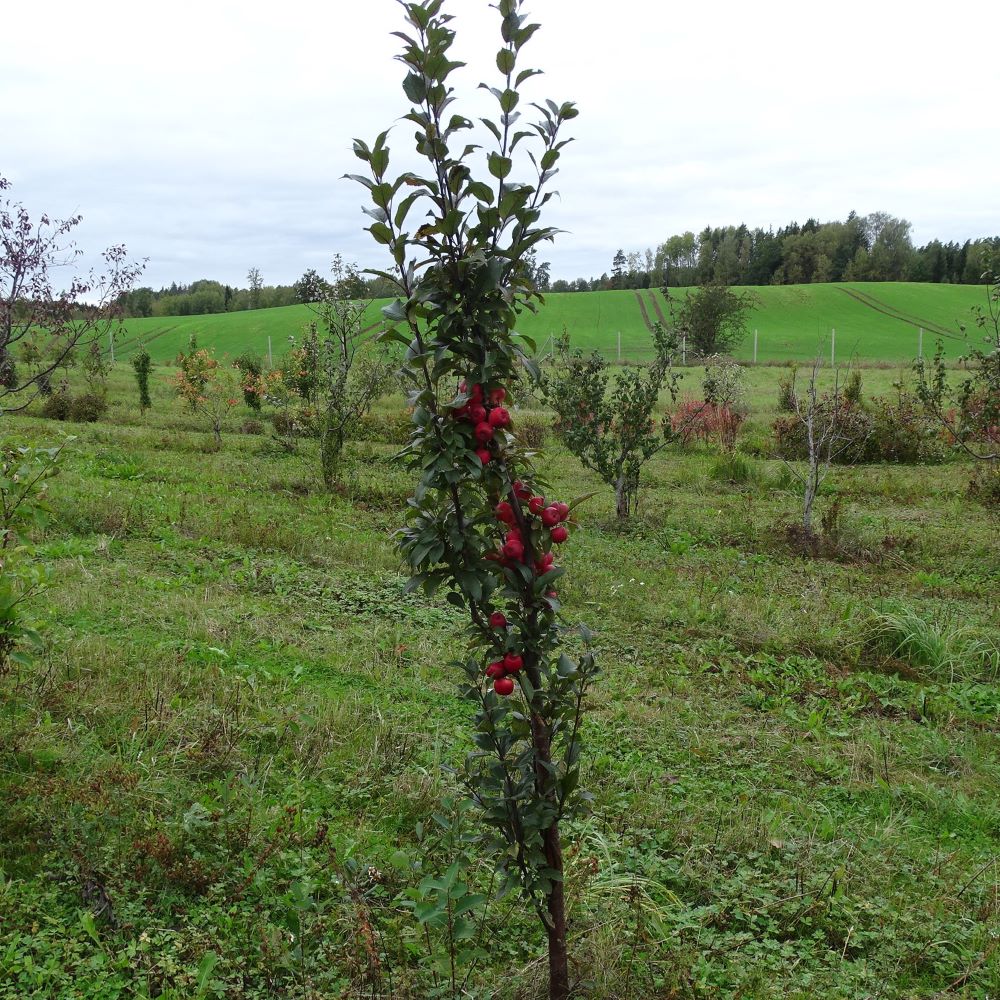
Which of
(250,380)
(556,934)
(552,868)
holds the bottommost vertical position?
(556,934)

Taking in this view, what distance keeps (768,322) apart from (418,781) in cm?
5780

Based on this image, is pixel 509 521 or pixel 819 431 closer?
pixel 509 521

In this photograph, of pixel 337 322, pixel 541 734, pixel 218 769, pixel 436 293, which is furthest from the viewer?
pixel 337 322

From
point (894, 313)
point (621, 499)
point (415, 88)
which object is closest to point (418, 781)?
point (415, 88)

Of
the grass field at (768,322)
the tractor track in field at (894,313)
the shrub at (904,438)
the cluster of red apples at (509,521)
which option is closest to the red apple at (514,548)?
the cluster of red apples at (509,521)

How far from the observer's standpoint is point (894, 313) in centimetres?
5731

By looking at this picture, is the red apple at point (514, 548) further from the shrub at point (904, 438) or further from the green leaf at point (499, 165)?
the shrub at point (904, 438)

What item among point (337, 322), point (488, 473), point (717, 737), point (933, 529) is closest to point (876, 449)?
point (933, 529)

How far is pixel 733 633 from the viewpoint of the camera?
6406 millimetres

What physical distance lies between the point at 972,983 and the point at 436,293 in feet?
9.71

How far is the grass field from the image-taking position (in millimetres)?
48844

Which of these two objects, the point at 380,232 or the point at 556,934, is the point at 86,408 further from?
the point at 556,934

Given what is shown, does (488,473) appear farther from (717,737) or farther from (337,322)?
(337,322)

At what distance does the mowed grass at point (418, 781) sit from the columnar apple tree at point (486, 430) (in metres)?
0.36
